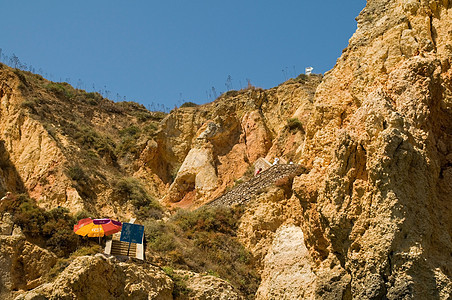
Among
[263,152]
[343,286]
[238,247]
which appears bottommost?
[343,286]

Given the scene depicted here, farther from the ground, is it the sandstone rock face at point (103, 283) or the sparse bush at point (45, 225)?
the sparse bush at point (45, 225)

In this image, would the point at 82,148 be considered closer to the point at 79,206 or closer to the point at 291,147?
the point at 79,206

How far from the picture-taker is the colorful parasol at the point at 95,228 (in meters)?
16.9

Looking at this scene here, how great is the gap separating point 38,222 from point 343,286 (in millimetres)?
10964

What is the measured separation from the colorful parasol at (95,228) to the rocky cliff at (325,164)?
133 inches

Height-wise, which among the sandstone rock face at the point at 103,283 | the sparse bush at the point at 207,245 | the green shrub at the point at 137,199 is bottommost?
the sandstone rock face at the point at 103,283

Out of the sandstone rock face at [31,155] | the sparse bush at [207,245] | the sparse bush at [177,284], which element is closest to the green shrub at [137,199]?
the sandstone rock face at [31,155]

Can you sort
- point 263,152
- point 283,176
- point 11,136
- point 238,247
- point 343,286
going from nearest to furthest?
point 343,286, point 238,247, point 283,176, point 11,136, point 263,152

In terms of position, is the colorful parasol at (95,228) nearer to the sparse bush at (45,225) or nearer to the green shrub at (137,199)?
the sparse bush at (45,225)

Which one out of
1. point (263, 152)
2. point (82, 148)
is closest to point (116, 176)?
point (82, 148)

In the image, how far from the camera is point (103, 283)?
13727 millimetres

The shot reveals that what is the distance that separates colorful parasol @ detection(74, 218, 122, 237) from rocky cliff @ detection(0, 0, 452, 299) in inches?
133

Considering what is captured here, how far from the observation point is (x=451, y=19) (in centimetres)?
1636

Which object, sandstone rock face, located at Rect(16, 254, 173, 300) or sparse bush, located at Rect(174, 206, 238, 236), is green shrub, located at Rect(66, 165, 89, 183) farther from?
sandstone rock face, located at Rect(16, 254, 173, 300)
